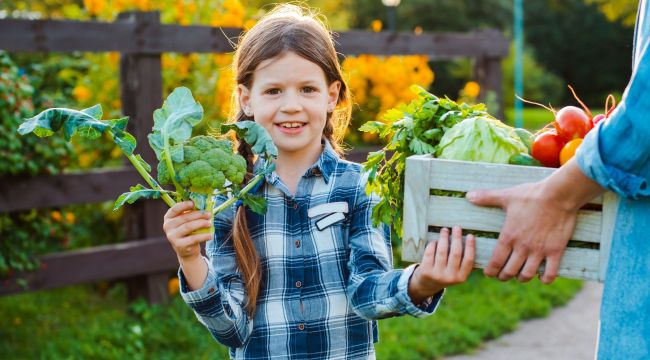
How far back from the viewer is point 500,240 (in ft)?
6.02

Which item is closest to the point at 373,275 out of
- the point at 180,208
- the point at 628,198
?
the point at 180,208

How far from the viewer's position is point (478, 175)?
1889 millimetres

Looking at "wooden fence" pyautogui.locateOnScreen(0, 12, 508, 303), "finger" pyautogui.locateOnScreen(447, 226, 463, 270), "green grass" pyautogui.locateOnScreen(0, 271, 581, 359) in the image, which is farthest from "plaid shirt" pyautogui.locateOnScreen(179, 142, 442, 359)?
"wooden fence" pyautogui.locateOnScreen(0, 12, 508, 303)

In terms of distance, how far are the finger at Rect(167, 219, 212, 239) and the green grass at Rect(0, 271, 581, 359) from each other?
2.71 m

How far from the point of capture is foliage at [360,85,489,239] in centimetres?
214

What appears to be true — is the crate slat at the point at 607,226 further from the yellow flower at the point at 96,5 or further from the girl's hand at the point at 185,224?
the yellow flower at the point at 96,5

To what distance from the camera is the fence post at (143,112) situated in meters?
5.23

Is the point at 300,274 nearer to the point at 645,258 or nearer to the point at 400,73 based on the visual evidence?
the point at 645,258

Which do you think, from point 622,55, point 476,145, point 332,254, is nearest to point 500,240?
point 476,145

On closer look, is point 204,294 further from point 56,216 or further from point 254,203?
point 56,216

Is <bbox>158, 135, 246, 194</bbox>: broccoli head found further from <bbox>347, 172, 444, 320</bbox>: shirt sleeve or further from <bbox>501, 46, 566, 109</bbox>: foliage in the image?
<bbox>501, 46, 566, 109</bbox>: foliage

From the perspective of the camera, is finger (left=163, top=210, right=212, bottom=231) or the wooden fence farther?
the wooden fence

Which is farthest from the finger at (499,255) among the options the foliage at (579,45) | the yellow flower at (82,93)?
the foliage at (579,45)

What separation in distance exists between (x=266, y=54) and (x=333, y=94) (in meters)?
0.30
